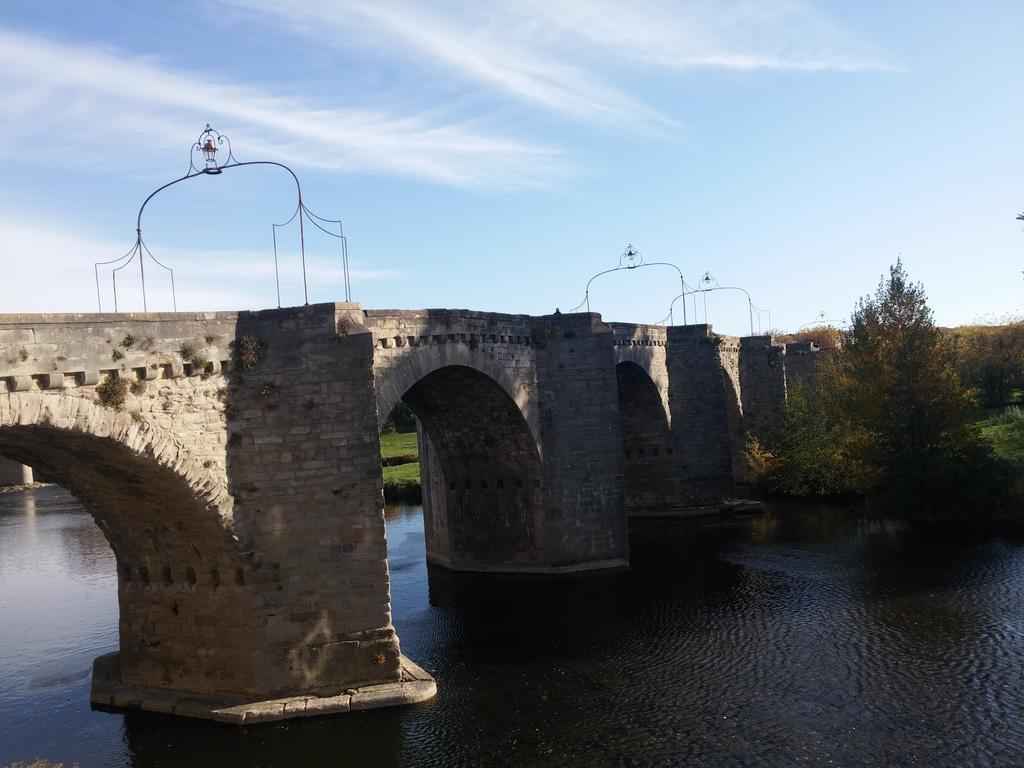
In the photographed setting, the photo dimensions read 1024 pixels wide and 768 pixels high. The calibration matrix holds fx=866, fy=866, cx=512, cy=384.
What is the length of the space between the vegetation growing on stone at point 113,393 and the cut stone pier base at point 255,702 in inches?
192

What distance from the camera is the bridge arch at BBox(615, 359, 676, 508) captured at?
31312mm

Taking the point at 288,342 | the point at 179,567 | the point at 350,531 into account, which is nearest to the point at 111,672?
the point at 179,567

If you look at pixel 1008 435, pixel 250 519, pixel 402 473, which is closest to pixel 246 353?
pixel 250 519

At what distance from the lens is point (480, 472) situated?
22.9 meters

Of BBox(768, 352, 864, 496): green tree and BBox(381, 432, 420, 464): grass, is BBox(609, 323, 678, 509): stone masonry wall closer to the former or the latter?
BBox(768, 352, 864, 496): green tree

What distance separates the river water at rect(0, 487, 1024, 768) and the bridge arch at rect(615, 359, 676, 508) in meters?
7.07

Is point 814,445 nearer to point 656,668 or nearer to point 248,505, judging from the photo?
point 656,668

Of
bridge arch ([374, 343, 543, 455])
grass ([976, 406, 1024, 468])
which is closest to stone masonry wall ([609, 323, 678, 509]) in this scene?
bridge arch ([374, 343, 543, 455])

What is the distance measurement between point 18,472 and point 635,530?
44.4 meters

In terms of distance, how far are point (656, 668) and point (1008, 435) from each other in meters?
24.1

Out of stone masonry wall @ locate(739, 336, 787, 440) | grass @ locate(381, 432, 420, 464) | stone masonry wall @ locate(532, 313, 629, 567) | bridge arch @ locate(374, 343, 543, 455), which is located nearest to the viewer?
bridge arch @ locate(374, 343, 543, 455)

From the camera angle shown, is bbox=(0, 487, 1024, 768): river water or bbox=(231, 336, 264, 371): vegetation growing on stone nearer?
bbox=(0, 487, 1024, 768): river water

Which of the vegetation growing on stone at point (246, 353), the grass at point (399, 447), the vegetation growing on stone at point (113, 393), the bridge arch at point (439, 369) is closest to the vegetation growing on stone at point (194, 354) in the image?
the vegetation growing on stone at point (246, 353)

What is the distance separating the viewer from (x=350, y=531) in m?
13.7
